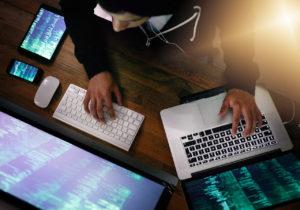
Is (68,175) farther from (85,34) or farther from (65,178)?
(85,34)

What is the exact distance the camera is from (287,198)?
3.69ft

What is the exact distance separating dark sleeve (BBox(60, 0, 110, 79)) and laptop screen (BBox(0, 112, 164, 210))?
421 millimetres

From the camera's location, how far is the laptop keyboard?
1223 mm

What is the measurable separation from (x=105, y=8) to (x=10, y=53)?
74cm

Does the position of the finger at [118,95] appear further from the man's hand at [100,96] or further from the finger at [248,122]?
the finger at [248,122]

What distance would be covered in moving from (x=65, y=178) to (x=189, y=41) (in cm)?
78

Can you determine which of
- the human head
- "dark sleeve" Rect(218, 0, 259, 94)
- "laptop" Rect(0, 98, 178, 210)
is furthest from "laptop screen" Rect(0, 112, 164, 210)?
"dark sleeve" Rect(218, 0, 259, 94)

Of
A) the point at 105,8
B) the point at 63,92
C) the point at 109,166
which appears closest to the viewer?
the point at 105,8

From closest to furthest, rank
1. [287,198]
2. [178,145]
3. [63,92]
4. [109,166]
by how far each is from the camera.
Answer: [109,166] → [287,198] → [178,145] → [63,92]

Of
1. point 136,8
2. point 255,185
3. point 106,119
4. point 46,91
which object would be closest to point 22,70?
point 46,91

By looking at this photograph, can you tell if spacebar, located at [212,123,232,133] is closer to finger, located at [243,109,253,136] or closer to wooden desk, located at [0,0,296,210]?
finger, located at [243,109,253,136]

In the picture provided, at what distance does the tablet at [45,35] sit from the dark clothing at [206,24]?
99 millimetres

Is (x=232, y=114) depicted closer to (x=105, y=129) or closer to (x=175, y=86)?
(x=175, y=86)

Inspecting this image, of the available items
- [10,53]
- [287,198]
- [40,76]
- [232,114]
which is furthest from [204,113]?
[10,53]
